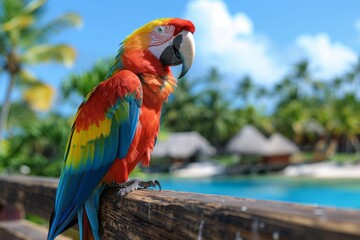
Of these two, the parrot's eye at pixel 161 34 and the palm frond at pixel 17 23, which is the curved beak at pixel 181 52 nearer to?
the parrot's eye at pixel 161 34

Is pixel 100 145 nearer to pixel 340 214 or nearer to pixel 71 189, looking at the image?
pixel 71 189

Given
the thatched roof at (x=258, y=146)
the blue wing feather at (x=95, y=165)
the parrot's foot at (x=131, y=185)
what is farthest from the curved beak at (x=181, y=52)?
the thatched roof at (x=258, y=146)

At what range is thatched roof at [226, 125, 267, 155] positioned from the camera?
2511 centimetres

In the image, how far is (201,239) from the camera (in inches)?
26.9

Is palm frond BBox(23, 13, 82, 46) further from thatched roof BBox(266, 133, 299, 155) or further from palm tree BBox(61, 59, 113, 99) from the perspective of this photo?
thatched roof BBox(266, 133, 299, 155)

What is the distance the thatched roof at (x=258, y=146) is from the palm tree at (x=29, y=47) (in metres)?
13.6

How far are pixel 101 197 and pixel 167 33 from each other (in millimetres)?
621

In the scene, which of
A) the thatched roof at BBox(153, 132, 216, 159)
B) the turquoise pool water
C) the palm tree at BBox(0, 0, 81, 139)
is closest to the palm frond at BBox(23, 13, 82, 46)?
the palm tree at BBox(0, 0, 81, 139)

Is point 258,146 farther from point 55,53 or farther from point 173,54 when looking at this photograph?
point 173,54

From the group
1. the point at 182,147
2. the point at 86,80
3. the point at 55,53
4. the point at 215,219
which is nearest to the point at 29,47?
the point at 55,53

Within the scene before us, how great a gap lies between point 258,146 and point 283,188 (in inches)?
298

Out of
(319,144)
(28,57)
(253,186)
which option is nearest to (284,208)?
(28,57)

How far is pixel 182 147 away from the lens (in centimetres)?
2680

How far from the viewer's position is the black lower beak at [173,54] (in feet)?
4.83
